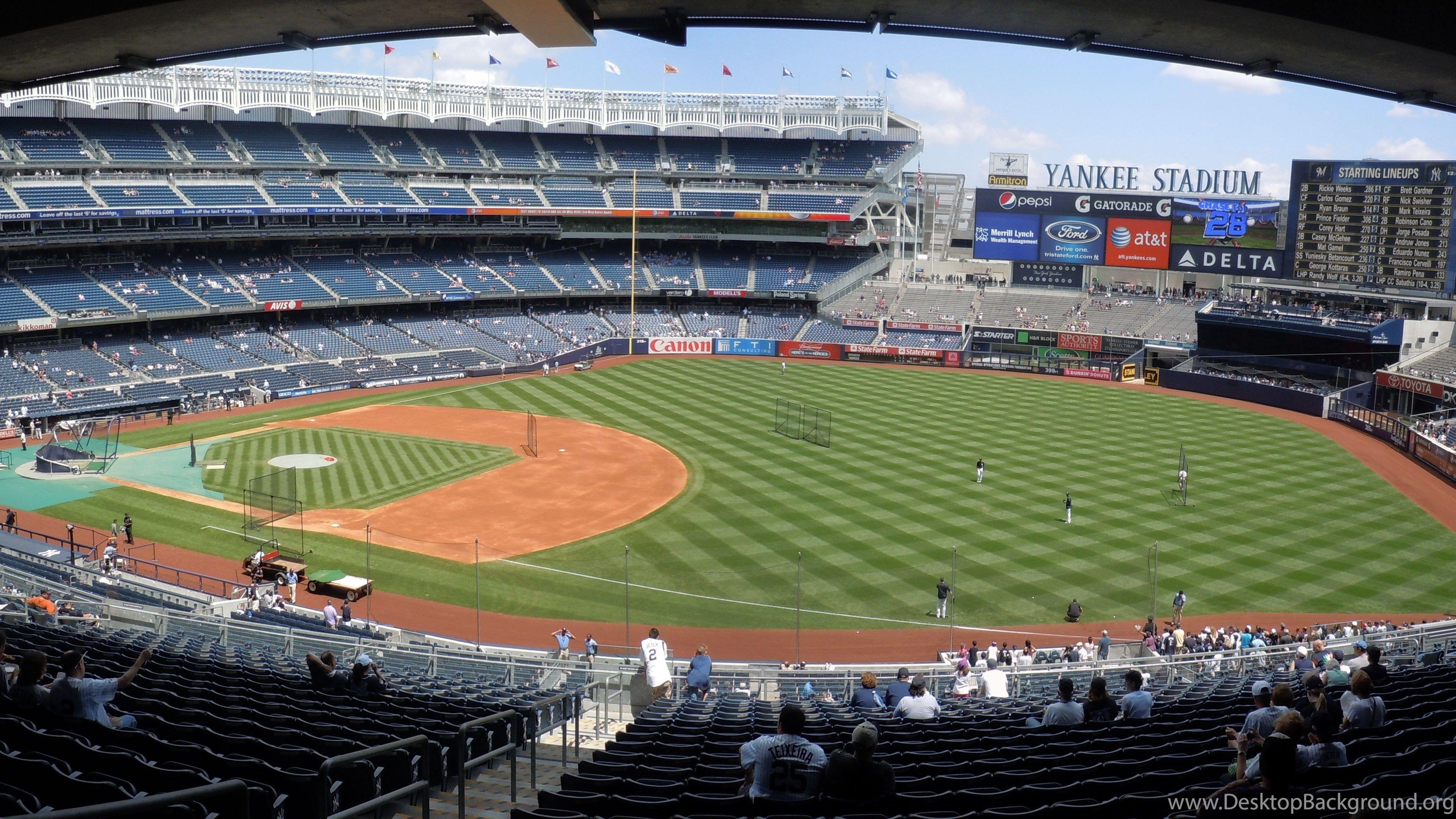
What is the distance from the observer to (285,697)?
11.0m

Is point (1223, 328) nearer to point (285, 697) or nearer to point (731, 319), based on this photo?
point (731, 319)

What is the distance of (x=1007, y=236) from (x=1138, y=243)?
30.7 ft

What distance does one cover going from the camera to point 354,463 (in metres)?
43.9

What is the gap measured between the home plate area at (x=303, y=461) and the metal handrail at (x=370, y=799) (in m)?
37.1

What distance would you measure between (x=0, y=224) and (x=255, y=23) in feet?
202

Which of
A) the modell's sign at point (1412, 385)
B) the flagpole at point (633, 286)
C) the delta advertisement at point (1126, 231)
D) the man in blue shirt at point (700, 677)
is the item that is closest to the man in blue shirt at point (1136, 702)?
the man in blue shirt at point (700, 677)

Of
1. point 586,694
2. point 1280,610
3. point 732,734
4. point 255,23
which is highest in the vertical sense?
point 255,23

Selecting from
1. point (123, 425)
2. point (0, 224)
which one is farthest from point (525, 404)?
point (0, 224)

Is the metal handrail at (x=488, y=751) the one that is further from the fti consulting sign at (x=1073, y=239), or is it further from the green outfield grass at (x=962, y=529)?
the fti consulting sign at (x=1073, y=239)

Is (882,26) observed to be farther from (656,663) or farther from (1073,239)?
(1073,239)

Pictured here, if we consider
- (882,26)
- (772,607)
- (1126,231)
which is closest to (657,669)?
(882,26)

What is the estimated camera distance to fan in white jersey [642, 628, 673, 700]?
A: 53.4ft

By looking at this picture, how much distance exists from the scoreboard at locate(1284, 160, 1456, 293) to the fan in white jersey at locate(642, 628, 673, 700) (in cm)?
5676

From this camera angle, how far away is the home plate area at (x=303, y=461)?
1677 inches
